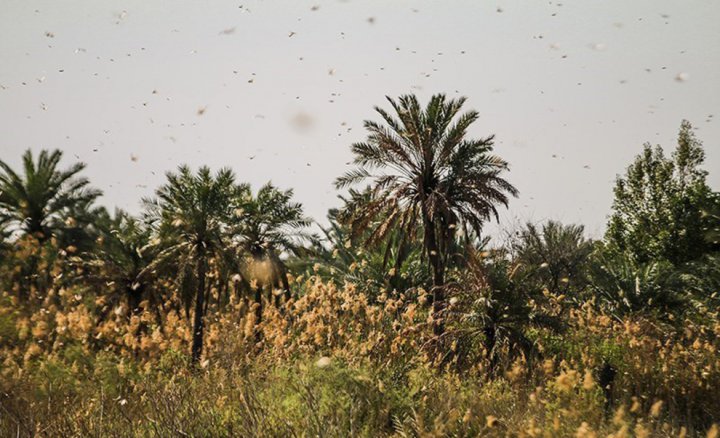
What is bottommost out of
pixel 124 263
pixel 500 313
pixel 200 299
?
pixel 500 313

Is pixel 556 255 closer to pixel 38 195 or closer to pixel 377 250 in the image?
pixel 377 250

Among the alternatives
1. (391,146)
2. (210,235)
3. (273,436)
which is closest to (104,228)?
(210,235)

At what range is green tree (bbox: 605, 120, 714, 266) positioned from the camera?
968 inches

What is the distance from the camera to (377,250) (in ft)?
74.6

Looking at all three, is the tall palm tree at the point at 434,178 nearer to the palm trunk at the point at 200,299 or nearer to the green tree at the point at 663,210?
the palm trunk at the point at 200,299

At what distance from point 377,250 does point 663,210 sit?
13573mm

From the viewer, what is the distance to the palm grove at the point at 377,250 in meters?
12.6

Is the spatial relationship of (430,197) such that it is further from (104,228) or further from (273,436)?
(104,228)

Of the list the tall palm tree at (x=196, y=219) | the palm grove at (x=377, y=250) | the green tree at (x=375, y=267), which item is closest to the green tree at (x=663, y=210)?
the palm grove at (x=377, y=250)

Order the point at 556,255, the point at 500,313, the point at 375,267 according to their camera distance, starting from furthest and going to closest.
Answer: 1. the point at 556,255
2. the point at 375,267
3. the point at 500,313

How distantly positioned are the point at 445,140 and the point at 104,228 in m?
13.3

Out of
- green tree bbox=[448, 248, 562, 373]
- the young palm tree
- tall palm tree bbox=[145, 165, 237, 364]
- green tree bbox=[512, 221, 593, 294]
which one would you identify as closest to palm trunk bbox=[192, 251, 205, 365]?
tall palm tree bbox=[145, 165, 237, 364]

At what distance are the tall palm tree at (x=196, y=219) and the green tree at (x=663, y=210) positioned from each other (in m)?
19.1

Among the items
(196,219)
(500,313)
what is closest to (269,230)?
(196,219)
